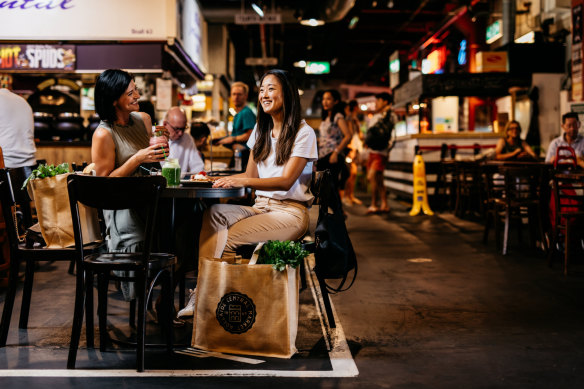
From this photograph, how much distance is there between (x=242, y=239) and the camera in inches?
149

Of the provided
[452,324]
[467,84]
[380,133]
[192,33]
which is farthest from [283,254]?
[467,84]

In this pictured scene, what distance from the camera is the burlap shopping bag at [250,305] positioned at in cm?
342

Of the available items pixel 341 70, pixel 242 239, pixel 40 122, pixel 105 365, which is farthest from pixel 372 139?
pixel 341 70

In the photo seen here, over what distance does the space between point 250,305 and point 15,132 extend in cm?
422

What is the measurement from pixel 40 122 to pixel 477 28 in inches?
536

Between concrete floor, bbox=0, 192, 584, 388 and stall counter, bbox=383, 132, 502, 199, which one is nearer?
concrete floor, bbox=0, 192, 584, 388

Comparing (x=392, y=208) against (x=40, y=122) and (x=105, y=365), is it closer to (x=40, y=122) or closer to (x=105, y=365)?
(x=40, y=122)

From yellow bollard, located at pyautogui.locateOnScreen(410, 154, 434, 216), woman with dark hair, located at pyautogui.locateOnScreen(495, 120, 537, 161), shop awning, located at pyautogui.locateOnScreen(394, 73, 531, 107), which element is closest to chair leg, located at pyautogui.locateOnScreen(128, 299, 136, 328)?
woman with dark hair, located at pyautogui.locateOnScreen(495, 120, 537, 161)

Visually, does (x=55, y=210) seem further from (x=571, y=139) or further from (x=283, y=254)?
(x=571, y=139)

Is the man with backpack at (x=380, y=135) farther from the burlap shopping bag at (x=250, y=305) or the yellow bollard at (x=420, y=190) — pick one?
the burlap shopping bag at (x=250, y=305)

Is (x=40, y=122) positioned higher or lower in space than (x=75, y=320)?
higher

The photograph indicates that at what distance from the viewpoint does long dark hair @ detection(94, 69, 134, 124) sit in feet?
13.1

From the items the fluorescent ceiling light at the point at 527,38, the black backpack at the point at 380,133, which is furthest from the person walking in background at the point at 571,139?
the fluorescent ceiling light at the point at 527,38

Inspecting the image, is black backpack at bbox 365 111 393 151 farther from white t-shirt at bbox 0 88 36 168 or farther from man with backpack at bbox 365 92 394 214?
white t-shirt at bbox 0 88 36 168
